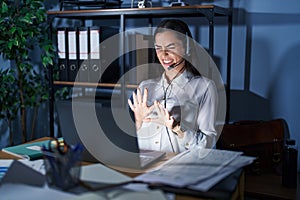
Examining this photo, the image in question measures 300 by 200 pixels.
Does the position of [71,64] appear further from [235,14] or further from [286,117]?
[286,117]

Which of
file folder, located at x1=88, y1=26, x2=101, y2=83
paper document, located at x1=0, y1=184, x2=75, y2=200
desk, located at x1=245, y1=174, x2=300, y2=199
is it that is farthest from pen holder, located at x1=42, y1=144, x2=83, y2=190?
file folder, located at x1=88, y1=26, x2=101, y2=83

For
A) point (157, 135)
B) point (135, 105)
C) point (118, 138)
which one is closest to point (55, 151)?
point (118, 138)

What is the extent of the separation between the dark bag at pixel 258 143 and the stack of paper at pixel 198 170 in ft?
2.67

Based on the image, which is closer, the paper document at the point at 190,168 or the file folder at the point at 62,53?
the paper document at the point at 190,168

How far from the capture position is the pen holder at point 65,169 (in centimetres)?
85

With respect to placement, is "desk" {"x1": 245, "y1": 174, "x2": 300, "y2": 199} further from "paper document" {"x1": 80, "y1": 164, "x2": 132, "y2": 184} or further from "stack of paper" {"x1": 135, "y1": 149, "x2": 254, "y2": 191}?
"paper document" {"x1": 80, "y1": 164, "x2": 132, "y2": 184}

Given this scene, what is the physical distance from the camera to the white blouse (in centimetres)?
173

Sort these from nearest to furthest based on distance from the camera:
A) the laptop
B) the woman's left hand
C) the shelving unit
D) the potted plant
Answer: the laptop, the woman's left hand, the shelving unit, the potted plant

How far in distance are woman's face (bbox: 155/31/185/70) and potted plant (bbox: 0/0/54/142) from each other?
2.96 ft

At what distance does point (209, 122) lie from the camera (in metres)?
1.74

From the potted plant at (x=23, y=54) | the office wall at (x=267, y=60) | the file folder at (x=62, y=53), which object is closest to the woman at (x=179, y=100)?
the office wall at (x=267, y=60)

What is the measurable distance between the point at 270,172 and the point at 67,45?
1.48 metres

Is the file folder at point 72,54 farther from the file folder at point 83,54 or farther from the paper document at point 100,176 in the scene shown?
the paper document at point 100,176

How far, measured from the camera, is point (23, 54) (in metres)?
2.53
